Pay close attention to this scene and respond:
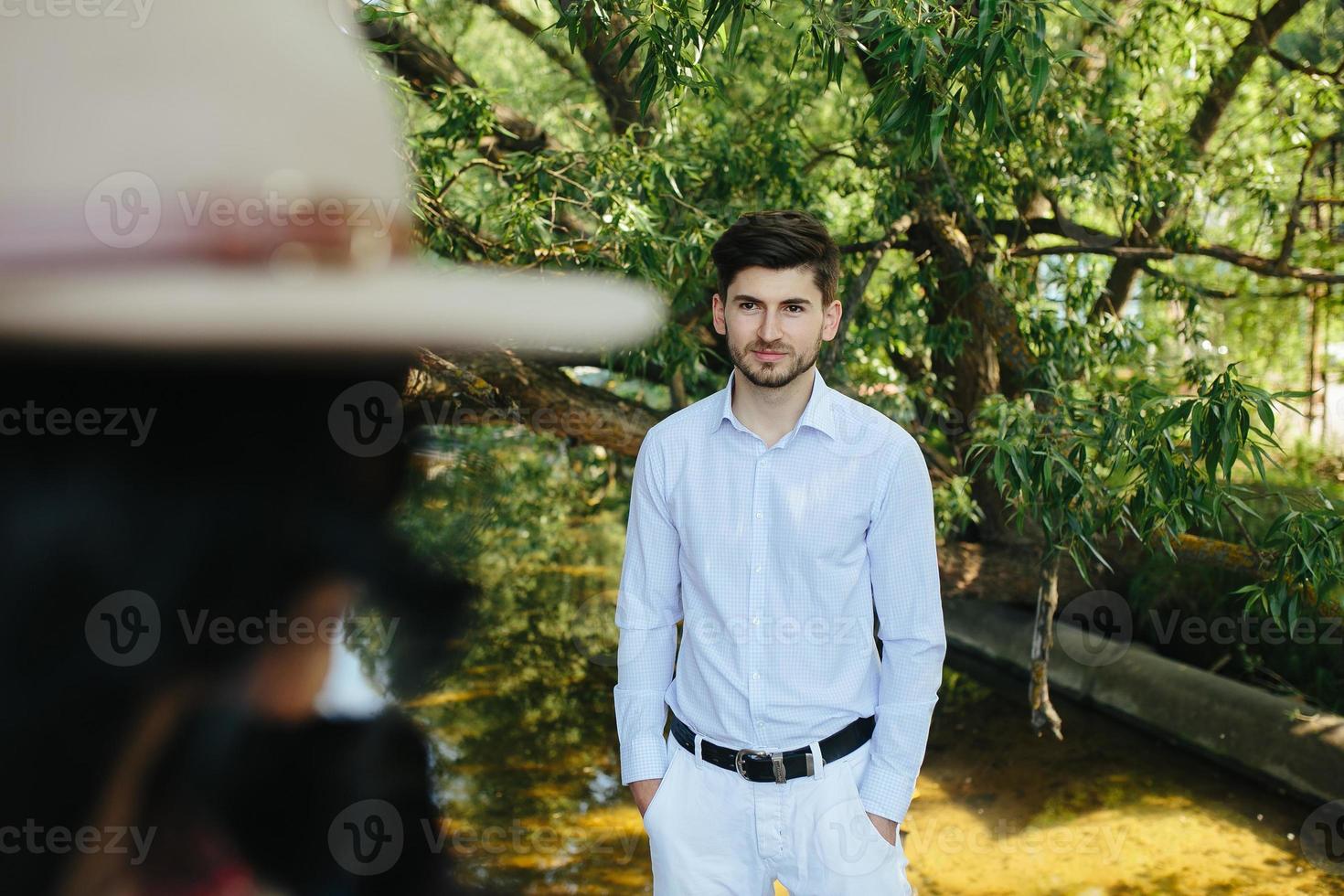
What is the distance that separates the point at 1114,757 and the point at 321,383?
13.8 feet

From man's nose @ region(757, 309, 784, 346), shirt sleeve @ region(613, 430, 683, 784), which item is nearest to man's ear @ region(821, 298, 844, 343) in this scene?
man's nose @ region(757, 309, 784, 346)

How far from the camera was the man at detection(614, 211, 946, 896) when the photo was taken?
6.55 ft

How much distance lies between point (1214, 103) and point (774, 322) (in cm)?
447

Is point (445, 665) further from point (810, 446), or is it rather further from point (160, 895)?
point (810, 446)

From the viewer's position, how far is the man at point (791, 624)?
200 centimetres

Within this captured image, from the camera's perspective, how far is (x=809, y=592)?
2051 millimetres

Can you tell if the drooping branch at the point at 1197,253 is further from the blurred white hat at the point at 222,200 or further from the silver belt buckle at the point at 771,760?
the silver belt buckle at the point at 771,760

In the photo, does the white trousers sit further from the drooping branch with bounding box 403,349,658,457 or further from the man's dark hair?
the drooping branch with bounding box 403,349,658,457

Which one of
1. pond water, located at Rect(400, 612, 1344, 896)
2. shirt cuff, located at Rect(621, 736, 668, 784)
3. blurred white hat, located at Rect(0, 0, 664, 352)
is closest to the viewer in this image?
shirt cuff, located at Rect(621, 736, 668, 784)

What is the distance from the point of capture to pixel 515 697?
5.73m

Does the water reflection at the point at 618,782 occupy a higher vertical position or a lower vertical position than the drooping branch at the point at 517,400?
lower

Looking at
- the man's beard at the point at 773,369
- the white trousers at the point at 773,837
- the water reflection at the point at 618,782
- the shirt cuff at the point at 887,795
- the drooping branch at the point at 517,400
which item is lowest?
the water reflection at the point at 618,782

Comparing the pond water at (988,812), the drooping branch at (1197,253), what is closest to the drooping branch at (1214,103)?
the drooping branch at (1197,253)

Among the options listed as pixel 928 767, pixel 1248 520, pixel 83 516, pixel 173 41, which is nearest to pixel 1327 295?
pixel 1248 520
